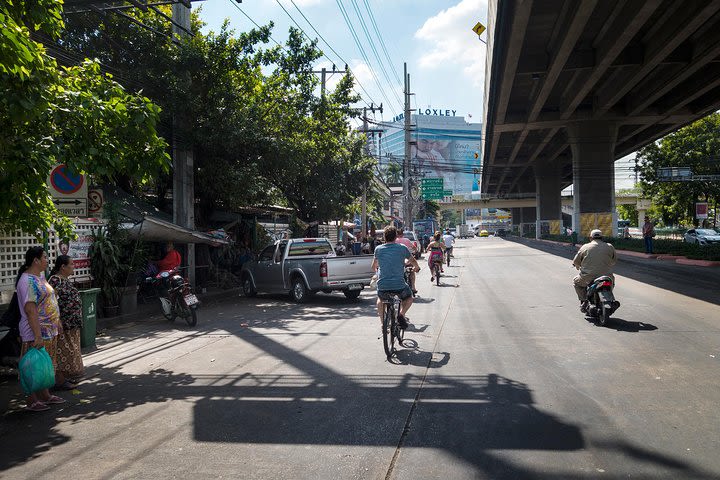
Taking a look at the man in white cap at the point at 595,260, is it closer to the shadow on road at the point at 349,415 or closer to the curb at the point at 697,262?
the shadow on road at the point at 349,415

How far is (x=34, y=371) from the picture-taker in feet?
17.3

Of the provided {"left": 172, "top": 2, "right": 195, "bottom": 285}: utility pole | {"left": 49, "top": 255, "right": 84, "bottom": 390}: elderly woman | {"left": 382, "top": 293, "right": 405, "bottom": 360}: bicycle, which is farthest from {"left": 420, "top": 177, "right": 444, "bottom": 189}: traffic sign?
{"left": 49, "top": 255, "right": 84, "bottom": 390}: elderly woman

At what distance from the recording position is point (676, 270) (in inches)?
782

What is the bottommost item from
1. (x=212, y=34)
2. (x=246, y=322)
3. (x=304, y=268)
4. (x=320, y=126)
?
(x=246, y=322)

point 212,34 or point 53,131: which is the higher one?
point 212,34

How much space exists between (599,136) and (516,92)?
808cm

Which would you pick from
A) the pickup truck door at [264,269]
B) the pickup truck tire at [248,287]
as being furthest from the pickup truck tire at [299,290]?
the pickup truck tire at [248,287]

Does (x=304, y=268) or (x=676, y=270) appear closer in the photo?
(x=304, y=268)

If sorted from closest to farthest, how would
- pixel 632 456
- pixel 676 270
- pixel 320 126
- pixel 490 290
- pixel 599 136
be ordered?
pixel 632 456 → pixel 490 290 → pixel 676 270 → pixel 320 126 → pixel 599 136

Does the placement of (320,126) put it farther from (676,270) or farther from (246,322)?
(676,270)

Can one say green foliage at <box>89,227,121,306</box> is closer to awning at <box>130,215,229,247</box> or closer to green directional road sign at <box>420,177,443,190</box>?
awning at <box>130,215,229,247</box>

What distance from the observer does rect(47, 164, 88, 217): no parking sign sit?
31.4 feet

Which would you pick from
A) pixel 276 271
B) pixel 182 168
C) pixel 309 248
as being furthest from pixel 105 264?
pixel 309 248

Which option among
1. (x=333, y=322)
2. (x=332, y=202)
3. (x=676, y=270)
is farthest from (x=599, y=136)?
(x=333, y=322)
